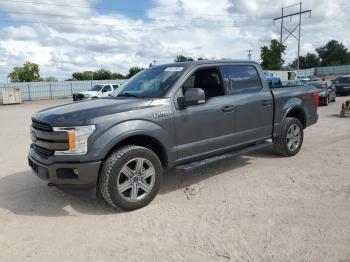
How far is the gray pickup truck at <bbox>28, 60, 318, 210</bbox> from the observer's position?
430 cm

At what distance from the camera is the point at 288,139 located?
7.12 m

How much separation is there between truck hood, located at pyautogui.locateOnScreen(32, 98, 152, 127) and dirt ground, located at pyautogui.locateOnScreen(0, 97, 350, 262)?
1189 mm

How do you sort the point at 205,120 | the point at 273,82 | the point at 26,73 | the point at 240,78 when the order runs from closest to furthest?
the point at 205,120
the point at 240,78
the point at 273,82
the point at 26,73

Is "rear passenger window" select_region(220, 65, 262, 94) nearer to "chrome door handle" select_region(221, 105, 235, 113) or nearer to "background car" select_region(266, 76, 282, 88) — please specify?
"chrome door handle" select_region(221, 105, 235, 113)

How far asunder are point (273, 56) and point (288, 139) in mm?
56986

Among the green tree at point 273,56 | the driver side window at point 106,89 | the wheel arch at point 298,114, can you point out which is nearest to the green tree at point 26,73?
the green tree at point 273,56

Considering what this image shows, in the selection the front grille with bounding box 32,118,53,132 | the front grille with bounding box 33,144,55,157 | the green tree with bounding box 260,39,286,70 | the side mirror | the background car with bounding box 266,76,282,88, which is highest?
the green tree with bounding box 260,39,286,70

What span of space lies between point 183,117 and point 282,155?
3012mm

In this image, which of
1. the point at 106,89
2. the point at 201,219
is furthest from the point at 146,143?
the point at 106,89

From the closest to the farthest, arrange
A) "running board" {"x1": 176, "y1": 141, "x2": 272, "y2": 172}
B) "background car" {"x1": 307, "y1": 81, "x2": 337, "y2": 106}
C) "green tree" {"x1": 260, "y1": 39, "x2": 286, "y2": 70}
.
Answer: "running board" {"x1": 176, "y1": 141, "x2": 272, "y2": 172}, "background car" {"x1": 307, "y1": 81, "x2": 337, "y2": 106}, "green tree" {"x1": 260, "y1": 39, "x2": 286, "y2": 70}

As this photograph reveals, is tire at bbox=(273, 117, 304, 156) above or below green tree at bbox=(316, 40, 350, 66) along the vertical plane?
below

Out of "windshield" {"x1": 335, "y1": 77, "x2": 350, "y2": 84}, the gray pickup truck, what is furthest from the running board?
"windshield" {"x1": 335, "y1": 77, "x2": 350, "y2": 84}

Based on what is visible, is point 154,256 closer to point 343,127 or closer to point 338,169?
point 338,169

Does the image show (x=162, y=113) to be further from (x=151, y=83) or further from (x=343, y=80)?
(x=343, y=80)
